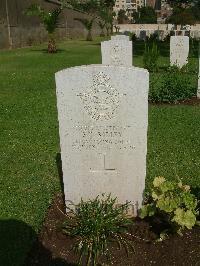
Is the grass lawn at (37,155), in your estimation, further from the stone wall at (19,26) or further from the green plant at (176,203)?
the stone wall at (19,26)

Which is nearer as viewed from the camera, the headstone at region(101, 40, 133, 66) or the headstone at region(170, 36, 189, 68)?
the headstone at region(101, 40, 133, 66)

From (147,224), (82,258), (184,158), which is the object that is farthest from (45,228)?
(184,158)

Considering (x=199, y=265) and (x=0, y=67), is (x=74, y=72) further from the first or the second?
(x=0, y=67)

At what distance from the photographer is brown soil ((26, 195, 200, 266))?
10.9 ft

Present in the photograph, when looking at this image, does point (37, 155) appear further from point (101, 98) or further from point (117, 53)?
point (117, 53)

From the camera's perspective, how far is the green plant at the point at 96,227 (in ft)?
11.0

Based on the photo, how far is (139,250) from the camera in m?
3.46

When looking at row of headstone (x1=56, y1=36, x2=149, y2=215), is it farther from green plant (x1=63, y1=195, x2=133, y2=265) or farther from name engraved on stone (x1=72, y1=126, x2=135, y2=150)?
green plant (x1=63, y1=195, x2=133, y2=265)

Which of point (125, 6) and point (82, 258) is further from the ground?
point (125, 6)

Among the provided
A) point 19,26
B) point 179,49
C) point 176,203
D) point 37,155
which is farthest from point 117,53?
point 19,26

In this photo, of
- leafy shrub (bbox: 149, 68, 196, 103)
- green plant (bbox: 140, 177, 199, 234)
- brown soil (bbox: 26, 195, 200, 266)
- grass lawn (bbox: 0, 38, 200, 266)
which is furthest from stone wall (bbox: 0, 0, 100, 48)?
green plant (bbox: 140, 177, 199, 234)

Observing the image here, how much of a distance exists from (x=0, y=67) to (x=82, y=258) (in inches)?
548

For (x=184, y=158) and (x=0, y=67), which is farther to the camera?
(x=0, y=67)

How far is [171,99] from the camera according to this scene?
8.82m
